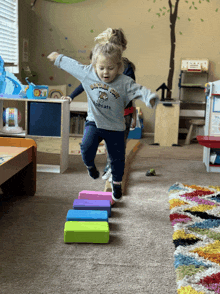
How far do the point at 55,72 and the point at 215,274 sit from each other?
440cm

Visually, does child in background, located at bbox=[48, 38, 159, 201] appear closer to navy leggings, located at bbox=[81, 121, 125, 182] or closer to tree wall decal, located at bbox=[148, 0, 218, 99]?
navy leggings, located at bbox=[81, 121, 125, 182]

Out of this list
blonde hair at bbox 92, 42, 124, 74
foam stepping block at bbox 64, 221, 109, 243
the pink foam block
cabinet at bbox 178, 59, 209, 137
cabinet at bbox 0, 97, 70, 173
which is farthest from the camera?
cabinet at bbox 178, 59, 209, 137

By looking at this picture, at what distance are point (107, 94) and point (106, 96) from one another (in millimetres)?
12

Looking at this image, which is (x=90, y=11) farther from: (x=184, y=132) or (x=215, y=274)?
(x=215, y=274)

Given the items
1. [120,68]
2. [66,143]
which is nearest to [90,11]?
[66,143]

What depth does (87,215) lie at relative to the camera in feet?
6.03

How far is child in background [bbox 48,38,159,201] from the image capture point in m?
1.82

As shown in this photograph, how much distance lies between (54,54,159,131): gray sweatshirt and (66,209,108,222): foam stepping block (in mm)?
474

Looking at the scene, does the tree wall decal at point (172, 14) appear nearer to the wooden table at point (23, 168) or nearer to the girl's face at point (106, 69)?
the wooden table at point (23, 168)

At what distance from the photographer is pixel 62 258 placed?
1499mm

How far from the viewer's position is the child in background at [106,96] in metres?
1.82

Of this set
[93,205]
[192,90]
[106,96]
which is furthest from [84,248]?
[192,90]

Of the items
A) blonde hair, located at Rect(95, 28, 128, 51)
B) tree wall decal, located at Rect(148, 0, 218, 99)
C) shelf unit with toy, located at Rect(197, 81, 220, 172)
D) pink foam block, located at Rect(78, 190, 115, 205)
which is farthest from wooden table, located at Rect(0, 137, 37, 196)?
tree wall decal, located at Rect(148, 0, 218, 99)

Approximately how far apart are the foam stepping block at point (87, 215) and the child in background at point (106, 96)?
0.29 metres
